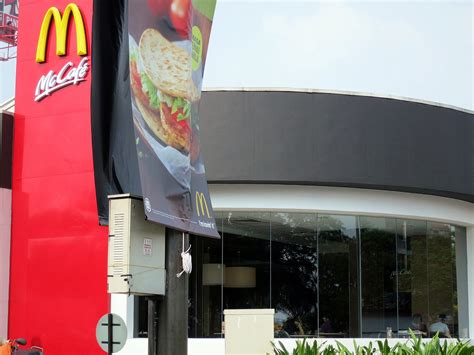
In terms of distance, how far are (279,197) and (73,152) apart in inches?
216

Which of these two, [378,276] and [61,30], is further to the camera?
[378,276]

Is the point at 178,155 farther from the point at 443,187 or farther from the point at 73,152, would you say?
the point at 443,187

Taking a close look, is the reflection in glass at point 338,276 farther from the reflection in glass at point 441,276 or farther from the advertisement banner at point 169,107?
the advertisement banner at point 169,107

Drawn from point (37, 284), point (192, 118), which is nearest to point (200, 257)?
point (37, 284)

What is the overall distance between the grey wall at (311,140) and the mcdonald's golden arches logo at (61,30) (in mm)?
3556

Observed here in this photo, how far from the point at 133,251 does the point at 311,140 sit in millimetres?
12070

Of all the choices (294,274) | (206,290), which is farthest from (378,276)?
(206,290)

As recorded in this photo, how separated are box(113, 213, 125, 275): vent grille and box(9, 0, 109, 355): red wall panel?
36.4 ft

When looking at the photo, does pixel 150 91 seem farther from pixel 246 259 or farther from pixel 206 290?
pixel 206 290

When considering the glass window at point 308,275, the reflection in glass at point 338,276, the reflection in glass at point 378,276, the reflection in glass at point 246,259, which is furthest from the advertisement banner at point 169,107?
the reflection in glass at point 378,276

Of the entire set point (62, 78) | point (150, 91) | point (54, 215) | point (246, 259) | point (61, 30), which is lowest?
point (246, 259)

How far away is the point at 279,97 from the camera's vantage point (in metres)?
20.4

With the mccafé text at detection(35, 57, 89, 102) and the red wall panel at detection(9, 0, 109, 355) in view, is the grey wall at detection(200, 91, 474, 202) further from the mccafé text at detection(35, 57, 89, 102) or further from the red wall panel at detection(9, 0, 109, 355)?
the red wall panel at detection(9, 0, 109, 355)

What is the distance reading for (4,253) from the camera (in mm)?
21328
